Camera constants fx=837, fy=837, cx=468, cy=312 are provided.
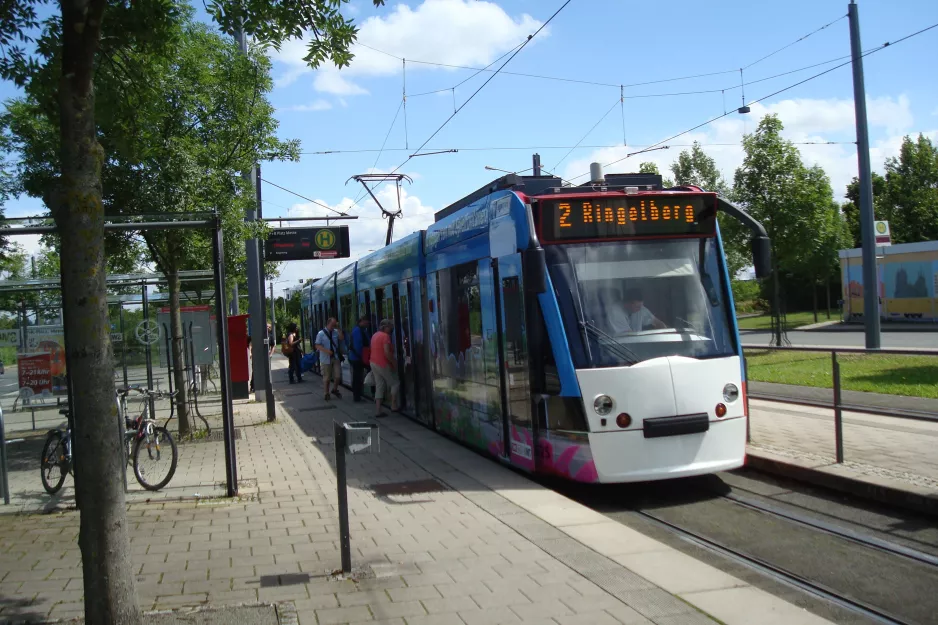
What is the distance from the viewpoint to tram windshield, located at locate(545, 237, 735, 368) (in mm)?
7738

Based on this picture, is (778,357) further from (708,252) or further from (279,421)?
(279,421)

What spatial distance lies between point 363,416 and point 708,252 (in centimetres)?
847

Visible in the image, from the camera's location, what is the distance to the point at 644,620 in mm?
4461

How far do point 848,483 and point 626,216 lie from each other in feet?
10.5

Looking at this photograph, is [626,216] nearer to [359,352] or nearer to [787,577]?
[787,577]

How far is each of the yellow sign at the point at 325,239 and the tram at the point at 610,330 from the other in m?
15.8

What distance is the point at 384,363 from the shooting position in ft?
47.3

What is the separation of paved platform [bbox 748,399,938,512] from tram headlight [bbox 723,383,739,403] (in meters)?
1.14

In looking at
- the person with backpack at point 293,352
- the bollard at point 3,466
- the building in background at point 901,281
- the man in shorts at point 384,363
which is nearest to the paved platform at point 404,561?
the bollard at point 3,466

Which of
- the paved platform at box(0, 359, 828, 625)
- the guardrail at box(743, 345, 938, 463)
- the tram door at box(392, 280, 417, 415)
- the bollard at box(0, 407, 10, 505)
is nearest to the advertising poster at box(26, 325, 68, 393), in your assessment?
the bollard at box(0, 407, 10, 505)

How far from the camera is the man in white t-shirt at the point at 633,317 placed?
308 inches

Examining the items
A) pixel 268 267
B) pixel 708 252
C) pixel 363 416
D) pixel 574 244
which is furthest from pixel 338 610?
pixel 268 267

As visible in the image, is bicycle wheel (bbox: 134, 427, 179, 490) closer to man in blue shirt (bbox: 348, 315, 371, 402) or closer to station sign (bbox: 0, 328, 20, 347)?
station sign (bbox: 0, 328, 20, 347)

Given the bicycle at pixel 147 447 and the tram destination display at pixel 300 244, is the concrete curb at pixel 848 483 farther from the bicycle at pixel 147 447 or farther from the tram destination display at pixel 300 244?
the tram destination display at pixel 300 244
